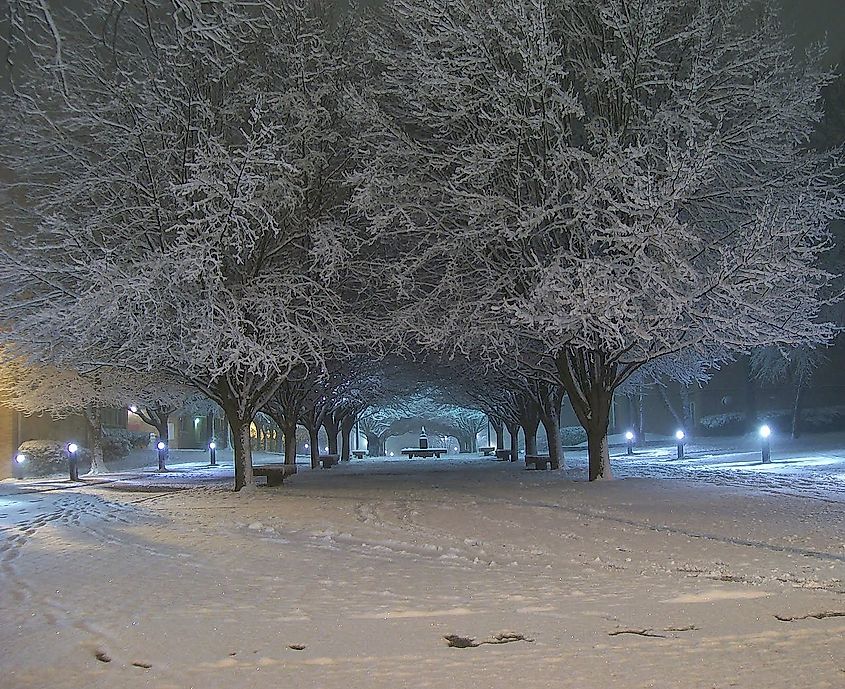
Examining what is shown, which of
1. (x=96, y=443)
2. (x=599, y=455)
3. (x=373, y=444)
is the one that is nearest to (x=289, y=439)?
(x=96, y=443)

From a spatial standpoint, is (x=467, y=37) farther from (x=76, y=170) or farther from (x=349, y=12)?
(x=76, y=170)

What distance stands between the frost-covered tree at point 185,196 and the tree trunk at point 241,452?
4.67ft

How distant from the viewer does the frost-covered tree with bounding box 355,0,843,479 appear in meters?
14.0

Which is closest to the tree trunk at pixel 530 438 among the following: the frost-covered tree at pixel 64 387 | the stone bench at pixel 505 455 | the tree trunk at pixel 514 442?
the tree trunk at pixel 514 442

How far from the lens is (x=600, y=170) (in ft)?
44.5

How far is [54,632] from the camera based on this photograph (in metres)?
5.73

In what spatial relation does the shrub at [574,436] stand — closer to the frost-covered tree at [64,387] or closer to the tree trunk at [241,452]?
the frost-covered tree at [64,387]

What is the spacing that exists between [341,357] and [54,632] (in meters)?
20.7

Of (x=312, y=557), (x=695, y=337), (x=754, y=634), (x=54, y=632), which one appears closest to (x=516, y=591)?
(x=754, y=634)

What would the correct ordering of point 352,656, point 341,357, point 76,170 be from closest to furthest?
point 352,656, point 76,170, point 341,357

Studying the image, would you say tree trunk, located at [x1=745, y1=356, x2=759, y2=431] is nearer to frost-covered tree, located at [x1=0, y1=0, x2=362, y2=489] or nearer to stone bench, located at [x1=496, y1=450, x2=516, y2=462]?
stone bench, located at [x1=496, y1=450, x2=516, y2=462]

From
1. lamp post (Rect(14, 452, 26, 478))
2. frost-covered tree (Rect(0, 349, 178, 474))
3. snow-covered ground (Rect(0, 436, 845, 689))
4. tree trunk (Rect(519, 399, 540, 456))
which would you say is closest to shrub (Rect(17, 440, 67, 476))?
lamp post (Rect(14, 452, 26, 478))

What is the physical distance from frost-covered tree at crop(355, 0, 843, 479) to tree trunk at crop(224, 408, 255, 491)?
572 centimetres

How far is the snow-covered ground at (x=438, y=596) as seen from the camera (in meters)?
4.60
